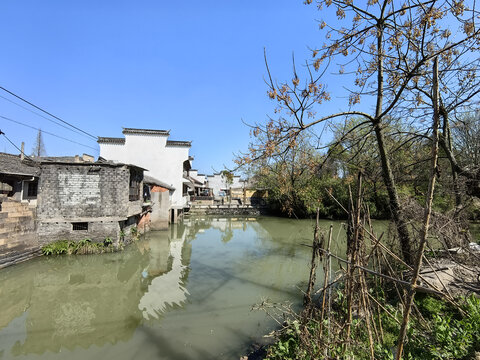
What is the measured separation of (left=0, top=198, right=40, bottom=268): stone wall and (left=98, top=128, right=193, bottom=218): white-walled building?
14163 mm

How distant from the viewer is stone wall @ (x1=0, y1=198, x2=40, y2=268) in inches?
328

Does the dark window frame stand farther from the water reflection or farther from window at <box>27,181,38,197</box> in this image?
window at <box>27,181,38,197</box>

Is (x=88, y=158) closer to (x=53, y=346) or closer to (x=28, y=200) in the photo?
(x=28, y=200)

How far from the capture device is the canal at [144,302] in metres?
4.66

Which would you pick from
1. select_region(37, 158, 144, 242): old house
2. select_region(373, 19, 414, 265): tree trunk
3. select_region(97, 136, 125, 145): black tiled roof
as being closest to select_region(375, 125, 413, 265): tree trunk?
select_region(373, 19, 414, 265): tree trunk

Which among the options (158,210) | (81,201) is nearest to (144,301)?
(81,201)

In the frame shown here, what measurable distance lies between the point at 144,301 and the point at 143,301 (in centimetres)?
3

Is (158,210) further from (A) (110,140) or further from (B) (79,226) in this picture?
(A) (110,140)

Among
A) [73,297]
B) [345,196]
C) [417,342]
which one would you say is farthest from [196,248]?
[345,196]

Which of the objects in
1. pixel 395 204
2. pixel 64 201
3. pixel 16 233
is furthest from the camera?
pixel 64 201

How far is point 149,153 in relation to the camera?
24.1 meters

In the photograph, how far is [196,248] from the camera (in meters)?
12.8

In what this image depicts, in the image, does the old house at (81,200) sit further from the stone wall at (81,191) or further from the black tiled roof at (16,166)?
the black tiled roof at (16,166)

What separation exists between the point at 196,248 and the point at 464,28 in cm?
1206
